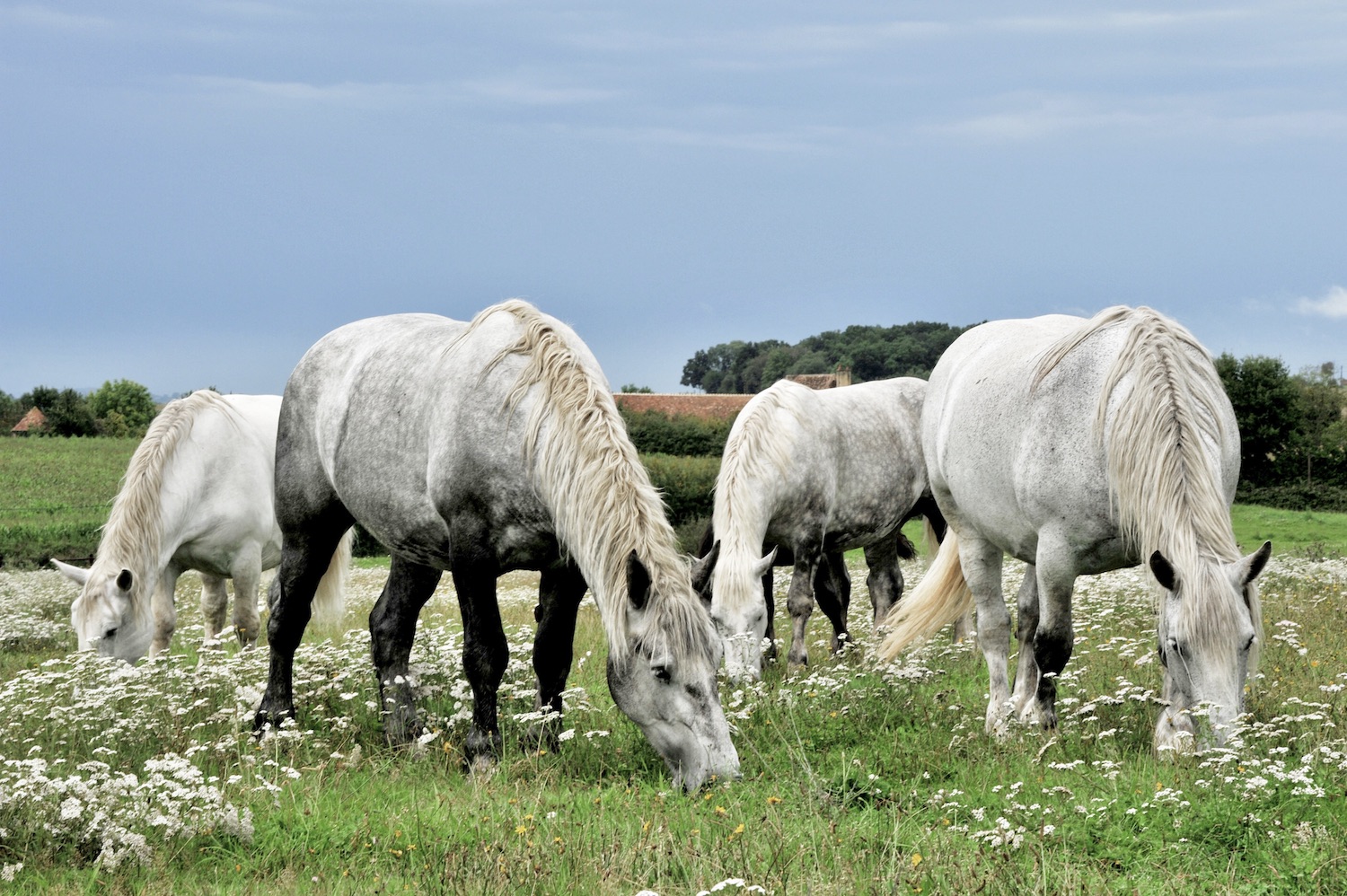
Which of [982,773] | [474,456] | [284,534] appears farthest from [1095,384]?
[284,534]

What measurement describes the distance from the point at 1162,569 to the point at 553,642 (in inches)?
117

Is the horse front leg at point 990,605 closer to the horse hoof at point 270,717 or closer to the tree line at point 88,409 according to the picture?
the horse hoof at point 270,717

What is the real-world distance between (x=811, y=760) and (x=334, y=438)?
10.7 feet

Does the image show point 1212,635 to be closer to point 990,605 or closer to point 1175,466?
point 1175,466

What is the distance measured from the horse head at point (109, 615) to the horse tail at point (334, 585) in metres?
1.64

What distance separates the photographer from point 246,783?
16.3ft

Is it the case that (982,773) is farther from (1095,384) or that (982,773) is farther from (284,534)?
(284,534)

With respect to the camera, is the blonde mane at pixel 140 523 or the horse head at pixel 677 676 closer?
the horse head at pixel 677 676

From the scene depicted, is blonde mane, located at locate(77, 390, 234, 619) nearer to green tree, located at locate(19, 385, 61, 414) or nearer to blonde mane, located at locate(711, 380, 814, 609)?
blonde mane, located at locate(711, 380, 814, 609)

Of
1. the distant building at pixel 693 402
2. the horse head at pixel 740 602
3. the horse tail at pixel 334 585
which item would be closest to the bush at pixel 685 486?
the distant building at pixel 693 402

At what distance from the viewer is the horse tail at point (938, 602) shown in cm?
845

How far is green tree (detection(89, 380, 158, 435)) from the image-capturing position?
9762 centimetres

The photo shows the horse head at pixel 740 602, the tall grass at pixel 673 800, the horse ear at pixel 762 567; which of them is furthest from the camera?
the horse head at pixel 740 602

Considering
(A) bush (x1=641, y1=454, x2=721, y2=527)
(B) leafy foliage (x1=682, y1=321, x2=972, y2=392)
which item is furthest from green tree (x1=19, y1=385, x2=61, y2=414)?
(A) bush (x1=641, y1=454, x2=721, y2=527)
